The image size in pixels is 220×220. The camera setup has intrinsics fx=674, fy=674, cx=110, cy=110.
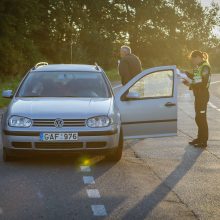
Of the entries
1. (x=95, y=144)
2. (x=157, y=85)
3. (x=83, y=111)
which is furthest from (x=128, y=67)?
(x=95, y=144)

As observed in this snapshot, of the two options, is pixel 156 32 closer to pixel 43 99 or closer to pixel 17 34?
pixel 17 34

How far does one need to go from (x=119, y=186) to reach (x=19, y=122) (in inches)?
89.0

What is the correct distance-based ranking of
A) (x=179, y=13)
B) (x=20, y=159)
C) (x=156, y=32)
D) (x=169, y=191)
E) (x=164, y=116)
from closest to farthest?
(x=169, y=191), (x=20, y=159), (x=164, y=116), (x=156, y=32), (x=179, y=13)

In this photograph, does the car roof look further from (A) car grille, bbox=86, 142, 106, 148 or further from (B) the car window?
(A) car grille, bbox=86, 142, 106, 148

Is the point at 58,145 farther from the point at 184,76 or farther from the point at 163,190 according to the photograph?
the point at 184,76

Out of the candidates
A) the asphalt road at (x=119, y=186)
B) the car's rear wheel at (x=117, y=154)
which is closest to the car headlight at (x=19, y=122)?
the asphalt road at (x=119, y=186)

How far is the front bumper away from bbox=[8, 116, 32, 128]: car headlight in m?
0.09

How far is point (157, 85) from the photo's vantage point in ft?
36.9

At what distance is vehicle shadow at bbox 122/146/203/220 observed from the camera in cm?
659

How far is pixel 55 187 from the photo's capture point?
795 cm

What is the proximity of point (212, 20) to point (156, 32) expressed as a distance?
22743 millimetres

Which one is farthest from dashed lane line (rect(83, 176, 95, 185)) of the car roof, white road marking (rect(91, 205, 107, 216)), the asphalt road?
the car roof

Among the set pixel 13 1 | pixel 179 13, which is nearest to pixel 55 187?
pixel 13 1

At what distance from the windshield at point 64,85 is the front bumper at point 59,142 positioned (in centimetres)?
126
